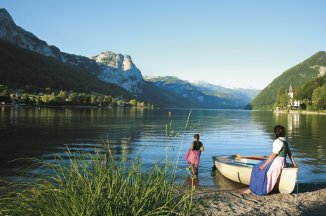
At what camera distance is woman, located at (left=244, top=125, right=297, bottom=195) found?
45.8 feet

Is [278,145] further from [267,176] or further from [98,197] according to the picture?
[98,197]

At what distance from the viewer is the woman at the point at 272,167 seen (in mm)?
13969

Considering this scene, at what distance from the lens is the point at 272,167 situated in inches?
577

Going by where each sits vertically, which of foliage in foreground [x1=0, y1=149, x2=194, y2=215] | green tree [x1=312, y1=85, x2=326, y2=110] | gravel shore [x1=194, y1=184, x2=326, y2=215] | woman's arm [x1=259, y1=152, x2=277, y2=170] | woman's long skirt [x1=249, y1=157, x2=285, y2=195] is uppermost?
green tree [x1=312, y1=85, x2=326, y2=110]

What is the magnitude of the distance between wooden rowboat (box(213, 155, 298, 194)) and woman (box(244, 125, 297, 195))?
428 mm

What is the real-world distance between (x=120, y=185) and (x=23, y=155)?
88.0 ft

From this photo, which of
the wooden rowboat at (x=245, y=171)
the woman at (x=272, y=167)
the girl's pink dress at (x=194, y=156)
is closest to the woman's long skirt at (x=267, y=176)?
the woman at (x=272, y=167)

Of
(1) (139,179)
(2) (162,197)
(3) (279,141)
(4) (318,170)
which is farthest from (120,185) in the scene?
(4) (318,170)

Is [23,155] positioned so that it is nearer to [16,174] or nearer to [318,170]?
[16,174]

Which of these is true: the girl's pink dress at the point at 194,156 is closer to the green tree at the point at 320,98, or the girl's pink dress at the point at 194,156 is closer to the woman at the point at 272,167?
the woman at the point at 272,167

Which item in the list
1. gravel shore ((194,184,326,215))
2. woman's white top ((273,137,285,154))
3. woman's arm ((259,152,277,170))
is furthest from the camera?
woman's arm ((259,152,277,170))

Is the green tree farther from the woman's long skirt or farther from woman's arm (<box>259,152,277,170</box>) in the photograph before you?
woman's arm (<box>259,152,277,170</box>)

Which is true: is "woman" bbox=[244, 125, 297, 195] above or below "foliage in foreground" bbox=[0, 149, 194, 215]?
below

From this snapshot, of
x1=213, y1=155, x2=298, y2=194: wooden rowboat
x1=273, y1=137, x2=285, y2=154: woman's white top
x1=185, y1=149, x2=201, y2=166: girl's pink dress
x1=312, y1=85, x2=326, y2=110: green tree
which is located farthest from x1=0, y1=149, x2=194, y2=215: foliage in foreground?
x1=312, y1=85, x2=326, y2=110: green tree
